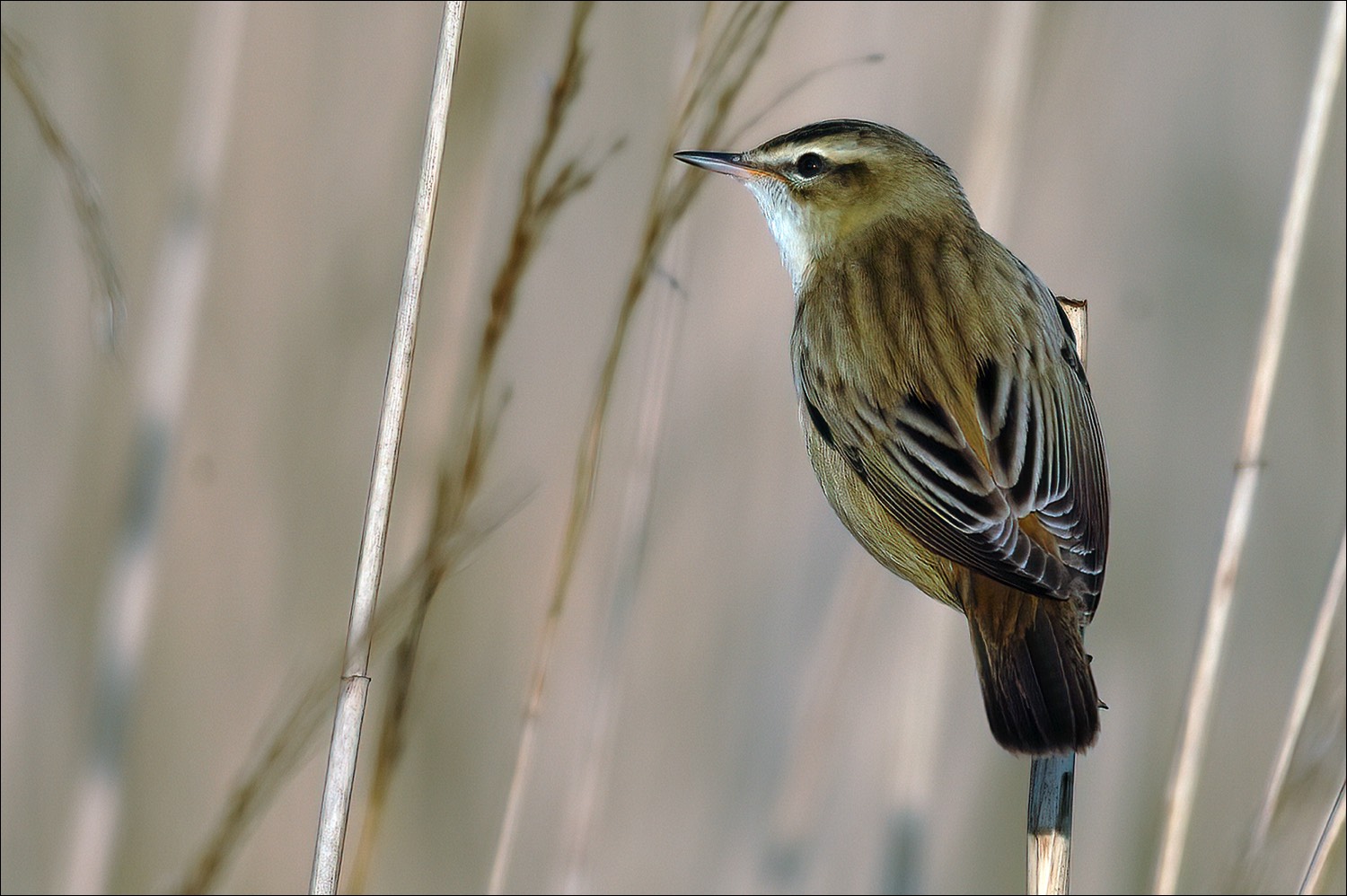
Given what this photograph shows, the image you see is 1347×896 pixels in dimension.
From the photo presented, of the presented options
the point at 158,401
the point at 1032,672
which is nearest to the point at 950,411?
the point at 1032,672

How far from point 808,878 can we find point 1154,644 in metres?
1.15

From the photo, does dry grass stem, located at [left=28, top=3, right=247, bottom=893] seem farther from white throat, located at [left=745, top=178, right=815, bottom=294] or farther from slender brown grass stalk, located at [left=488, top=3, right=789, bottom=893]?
white throat, located at [left=745, top=178, right=815, bottom=294]

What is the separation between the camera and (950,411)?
198cm

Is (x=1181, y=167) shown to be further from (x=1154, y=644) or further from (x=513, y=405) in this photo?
(x=513, y=405)

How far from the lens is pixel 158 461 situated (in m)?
2.71

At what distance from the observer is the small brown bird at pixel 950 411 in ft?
5.81

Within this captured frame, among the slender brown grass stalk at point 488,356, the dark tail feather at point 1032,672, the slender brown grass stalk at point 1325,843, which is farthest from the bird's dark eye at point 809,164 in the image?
the slender brown grass stalk at point 1325,843

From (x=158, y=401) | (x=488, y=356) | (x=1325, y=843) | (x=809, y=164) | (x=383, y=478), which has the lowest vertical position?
(x=1325, y=843)

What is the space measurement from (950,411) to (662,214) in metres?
0.53

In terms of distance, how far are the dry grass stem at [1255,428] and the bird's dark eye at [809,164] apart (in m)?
0.79

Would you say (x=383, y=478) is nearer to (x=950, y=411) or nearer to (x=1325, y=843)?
(x=950, y=411)

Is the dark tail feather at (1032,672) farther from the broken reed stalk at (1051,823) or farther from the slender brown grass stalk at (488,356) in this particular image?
the slender brown grass stalk at (488,356)

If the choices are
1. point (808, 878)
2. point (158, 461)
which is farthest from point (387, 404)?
point (808, 878)

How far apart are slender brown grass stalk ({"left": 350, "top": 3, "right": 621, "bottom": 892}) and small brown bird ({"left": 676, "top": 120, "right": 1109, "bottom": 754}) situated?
0.35 meters
